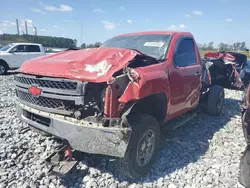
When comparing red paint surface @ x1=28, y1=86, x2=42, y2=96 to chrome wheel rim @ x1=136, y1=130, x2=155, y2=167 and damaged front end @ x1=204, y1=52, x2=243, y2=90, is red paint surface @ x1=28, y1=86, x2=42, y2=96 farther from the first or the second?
damaged front end @ x1=204, y1=52, x2=243, y2=90

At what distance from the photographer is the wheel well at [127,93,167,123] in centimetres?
326

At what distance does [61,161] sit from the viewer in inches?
118

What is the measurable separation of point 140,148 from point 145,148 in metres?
0.14

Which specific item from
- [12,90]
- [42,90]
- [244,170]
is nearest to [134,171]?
[244,170]

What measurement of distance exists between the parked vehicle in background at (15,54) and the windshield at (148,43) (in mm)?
11373

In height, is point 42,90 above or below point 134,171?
above

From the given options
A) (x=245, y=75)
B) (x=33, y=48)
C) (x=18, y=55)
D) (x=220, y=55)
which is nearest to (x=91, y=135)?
(x=220, y=55)

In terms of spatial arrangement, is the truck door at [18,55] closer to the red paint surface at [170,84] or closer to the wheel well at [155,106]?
the red paint surface at [170,84]

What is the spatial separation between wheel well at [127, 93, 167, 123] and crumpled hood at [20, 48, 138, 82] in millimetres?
689

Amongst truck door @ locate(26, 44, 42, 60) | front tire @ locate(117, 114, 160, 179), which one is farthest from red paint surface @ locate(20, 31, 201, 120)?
truck door @ locate(26, 44, 42, 60)

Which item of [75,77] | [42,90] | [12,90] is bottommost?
[12,90]

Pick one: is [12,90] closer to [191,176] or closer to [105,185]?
[105,185]

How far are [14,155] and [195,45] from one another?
3.96m

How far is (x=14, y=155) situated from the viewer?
138 inches
